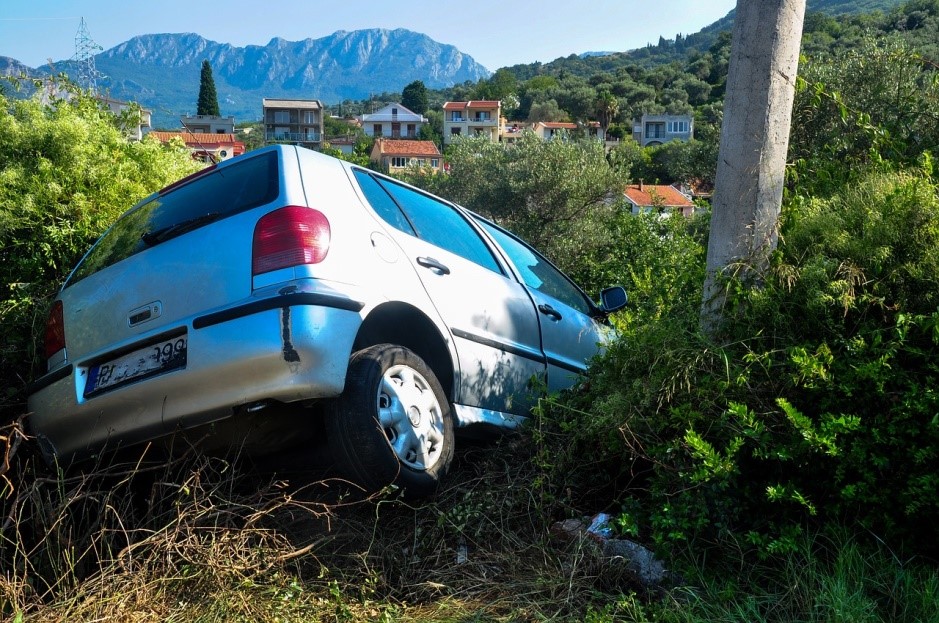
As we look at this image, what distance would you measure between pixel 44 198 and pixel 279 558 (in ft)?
12.1

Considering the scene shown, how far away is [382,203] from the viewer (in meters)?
3.93

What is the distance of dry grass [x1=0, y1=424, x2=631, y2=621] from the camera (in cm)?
276

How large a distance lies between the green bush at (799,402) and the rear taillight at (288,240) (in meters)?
1.39

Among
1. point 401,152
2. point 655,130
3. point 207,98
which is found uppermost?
point 207,98

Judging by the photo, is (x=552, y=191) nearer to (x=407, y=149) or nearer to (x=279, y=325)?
(x=279, y=325)

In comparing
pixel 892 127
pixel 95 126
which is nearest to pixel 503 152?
pixel 95 126

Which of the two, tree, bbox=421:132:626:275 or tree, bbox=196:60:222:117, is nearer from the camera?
tree, bbox=421:132:626:275

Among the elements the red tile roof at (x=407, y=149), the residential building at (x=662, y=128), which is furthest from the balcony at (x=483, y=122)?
the red tile roof at (x=407, y=149)

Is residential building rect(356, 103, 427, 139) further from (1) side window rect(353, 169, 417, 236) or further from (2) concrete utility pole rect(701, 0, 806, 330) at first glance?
(2) concrete utility pole rect(701, 0, 806, 330)

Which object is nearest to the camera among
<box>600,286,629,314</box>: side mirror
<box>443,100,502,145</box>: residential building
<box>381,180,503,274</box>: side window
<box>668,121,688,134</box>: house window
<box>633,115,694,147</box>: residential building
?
<box>381,180,503,274</box>: side window

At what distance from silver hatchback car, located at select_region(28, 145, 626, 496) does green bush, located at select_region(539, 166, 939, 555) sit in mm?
812

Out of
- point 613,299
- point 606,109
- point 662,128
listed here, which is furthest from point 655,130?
point 613,299

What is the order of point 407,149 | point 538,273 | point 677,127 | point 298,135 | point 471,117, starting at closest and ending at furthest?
point 538,273
point 407,149
point 677,127
point 471,117
point 298,135

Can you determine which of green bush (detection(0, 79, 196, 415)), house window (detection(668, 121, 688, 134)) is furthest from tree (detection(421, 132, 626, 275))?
house window (detection(668, 121, 688, 134))
